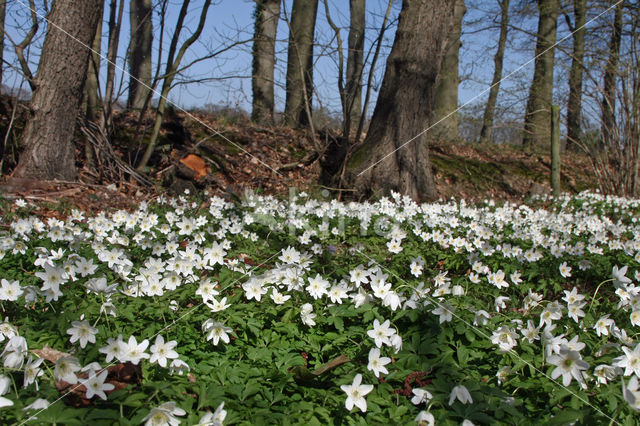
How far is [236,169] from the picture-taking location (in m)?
7.19

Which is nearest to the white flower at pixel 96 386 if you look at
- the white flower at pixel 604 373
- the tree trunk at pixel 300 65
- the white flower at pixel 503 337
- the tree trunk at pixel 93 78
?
the white flower at pixel 503 337

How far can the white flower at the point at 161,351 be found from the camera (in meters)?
1.61

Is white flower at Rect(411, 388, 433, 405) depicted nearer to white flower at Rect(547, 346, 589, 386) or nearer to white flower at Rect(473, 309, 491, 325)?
white flower at Rect(547, 346, 589, 386)

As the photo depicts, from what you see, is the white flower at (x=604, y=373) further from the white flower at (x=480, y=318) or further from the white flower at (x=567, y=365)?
the white flower at (x=480, y=318)

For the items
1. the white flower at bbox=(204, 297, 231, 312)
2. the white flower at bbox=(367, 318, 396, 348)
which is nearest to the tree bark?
the white flower at bbox=(204, 297, 231, 312)

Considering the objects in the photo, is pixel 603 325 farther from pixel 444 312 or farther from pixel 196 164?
pixel 196 164

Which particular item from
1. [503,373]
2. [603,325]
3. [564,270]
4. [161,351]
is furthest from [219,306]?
[564,270]

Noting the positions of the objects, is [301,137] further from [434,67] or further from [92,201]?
[92,201]

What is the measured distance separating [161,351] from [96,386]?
0.26 meters

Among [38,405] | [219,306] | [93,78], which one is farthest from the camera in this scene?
[93,78]

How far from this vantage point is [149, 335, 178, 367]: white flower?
161cm

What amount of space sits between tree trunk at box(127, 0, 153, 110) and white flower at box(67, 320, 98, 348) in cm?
309

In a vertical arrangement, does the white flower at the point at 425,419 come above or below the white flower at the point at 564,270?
below

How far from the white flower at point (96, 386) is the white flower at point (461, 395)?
1.13 m
